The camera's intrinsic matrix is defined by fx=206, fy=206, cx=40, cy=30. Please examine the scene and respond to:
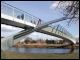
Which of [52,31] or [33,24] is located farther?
[52,31]

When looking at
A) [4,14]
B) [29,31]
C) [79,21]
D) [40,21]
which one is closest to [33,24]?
[29,31]

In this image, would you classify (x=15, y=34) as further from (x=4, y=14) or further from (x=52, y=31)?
(x=52, y=31)

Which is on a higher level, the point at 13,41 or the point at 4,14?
the point at 4,14

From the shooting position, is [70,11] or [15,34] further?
[15,34]

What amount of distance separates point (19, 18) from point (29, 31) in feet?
17.5

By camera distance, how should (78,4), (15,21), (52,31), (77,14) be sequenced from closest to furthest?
(78,4)
(77,14)
(15,21)
(52,31)

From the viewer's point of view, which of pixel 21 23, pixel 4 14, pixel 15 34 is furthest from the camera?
pixel 15 34

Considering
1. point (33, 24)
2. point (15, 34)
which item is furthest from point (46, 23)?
point (15, 34)

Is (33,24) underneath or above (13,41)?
above

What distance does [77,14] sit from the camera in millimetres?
9727

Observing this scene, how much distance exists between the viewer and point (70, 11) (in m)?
9.53

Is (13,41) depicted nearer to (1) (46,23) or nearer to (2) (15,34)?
(2) (15,34)

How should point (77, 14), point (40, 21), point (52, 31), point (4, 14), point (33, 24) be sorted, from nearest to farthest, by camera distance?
point (77, 14), point (4, 14), point (33, 24), point (40, 21), point (52, 31)

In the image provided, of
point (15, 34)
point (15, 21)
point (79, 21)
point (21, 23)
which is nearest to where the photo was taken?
point (79, 21)
